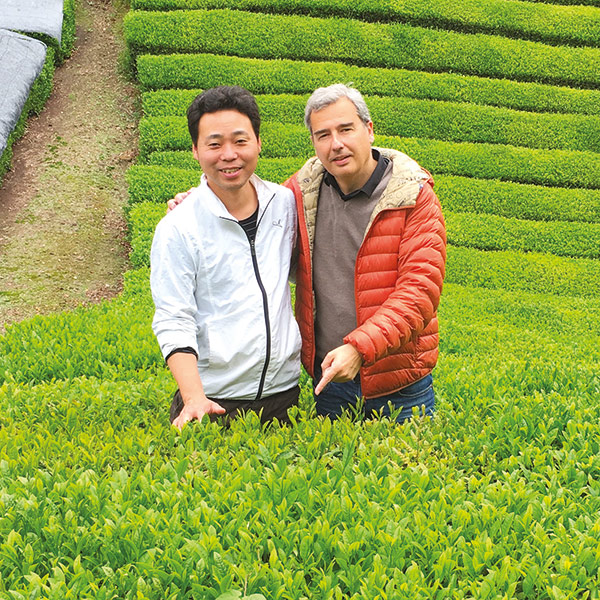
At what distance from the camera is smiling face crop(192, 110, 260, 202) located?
2766 mm

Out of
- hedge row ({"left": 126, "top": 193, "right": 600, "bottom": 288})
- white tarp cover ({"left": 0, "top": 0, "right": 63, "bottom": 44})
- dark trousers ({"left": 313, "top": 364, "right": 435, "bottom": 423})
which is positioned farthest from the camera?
white tarp cover ({"left": 0, "top": 0, "right": 63, "bottom": 44})

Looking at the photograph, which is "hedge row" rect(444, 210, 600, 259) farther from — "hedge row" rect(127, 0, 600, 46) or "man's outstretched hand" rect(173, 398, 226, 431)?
"man's outstretched hand" rect(173, 398, 226, 431)

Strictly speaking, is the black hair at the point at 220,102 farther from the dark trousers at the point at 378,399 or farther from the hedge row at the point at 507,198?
the hedge row at the point at 507,198

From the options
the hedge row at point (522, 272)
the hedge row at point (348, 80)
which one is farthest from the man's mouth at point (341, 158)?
the hedge row at point (348, 80)

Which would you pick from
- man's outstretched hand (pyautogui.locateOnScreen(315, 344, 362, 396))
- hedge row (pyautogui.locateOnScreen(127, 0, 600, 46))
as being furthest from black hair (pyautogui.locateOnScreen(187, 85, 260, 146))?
hedge row (pyautogui.locateOnScreen(127, 0, 600, 46))

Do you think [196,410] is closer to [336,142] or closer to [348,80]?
[336,142]

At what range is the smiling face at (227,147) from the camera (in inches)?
109

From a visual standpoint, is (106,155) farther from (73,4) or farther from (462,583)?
(462,583)

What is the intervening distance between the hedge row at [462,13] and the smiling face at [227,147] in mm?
13915

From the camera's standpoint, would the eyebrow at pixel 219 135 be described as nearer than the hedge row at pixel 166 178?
Yes

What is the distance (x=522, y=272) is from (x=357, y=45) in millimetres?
6641

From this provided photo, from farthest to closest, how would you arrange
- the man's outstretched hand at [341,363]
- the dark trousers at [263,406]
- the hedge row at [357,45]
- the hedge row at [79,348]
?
1. the hedge row at [357,45]
2. the hedge row at [79,348]
3. the dark trousers at [263,406]
4. the man's outstretched hand at [341,363]

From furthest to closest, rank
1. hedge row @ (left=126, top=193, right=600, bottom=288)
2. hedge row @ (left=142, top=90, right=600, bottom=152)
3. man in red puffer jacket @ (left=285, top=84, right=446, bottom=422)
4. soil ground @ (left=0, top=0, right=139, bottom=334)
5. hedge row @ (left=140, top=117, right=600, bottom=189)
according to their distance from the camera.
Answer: hedge row @ (left=142, top=90, right=600, bottom=152) < hedge row @ (left=140, top=117, right=600, bottom=189) < hedge row @ (left=126, top=193, right=600, bottom=288) < soil ground @ (left=0, top=0, right=139, bottom=334) < man in red puffer jacket @ (left=285, top=84, right=446, bottom=422)

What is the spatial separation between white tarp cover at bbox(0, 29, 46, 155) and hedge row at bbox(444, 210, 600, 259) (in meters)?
8.04
